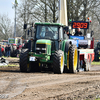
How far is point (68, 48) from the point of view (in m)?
12.9

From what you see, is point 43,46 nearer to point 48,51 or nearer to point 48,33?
point 48,51

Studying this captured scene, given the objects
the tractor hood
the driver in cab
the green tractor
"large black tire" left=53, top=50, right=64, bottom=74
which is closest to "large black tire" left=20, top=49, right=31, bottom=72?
the green tractor

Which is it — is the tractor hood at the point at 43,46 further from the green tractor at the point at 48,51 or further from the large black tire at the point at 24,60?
the large black tire at the point at 24,60

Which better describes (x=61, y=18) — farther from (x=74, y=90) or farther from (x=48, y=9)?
(x=74, y=90)

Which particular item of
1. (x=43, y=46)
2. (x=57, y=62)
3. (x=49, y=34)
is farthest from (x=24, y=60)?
(x=49, y=34)

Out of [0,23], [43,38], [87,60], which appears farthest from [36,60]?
[0,23]

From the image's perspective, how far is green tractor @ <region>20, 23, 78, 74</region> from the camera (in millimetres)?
12367

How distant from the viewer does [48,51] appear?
12.6 meters

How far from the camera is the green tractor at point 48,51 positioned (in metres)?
12.4

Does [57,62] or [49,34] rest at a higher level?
[49,34]

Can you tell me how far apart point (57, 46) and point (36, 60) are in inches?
48.9

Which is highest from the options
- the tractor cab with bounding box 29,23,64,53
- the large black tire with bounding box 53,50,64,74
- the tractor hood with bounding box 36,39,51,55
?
the tractor cab with bounding box 29,23,64,53

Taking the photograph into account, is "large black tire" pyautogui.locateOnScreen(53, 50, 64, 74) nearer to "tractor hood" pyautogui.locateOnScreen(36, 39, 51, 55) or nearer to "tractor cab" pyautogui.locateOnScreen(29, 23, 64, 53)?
"tractor hood" pyautogui.locateOnScreen(36, 39, 51, 55)

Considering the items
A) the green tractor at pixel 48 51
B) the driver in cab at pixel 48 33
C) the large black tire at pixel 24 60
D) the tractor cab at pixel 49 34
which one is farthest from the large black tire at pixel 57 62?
the large black tire at pixel 24 60
